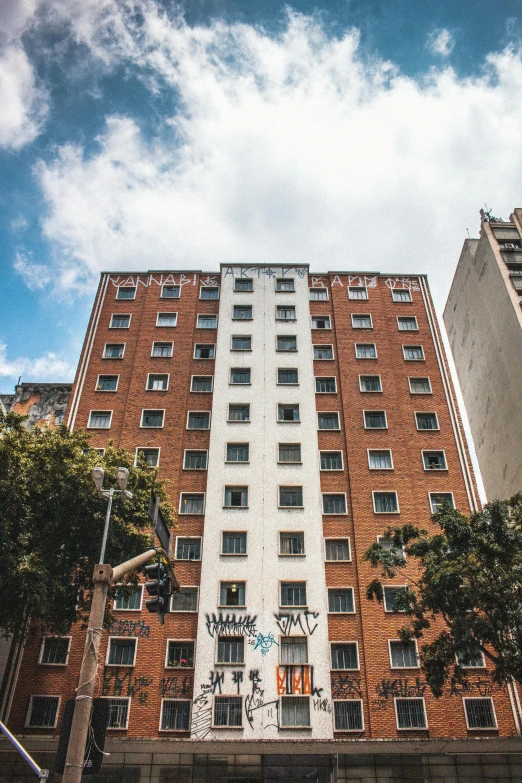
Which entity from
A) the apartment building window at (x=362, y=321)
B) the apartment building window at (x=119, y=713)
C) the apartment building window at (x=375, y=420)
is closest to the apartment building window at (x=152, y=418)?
the apartment building window at (x=375, y=420)

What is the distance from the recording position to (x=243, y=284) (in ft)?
129

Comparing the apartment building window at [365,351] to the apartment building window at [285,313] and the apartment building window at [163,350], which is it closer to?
the apartment building window at [285,313]

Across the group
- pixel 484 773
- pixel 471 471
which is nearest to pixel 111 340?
pixel 471 471

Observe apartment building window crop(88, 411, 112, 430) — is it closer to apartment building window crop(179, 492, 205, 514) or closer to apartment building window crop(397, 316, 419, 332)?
apartment building window crop(179, 492, 205, 514)

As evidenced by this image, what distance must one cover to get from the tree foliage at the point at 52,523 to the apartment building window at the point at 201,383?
1288 centimetres

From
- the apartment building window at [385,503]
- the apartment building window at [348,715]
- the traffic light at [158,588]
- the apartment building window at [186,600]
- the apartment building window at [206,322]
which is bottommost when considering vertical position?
the traffic light at [158,588]

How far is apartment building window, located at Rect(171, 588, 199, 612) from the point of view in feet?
88.9

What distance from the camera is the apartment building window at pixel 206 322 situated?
3734 centimetres

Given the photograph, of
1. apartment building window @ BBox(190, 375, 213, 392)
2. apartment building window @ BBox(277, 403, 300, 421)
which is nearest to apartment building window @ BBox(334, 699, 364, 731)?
apartment building window @ BBox(277, 403, 300, 421)

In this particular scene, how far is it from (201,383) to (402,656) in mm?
18207

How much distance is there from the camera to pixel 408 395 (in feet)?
112

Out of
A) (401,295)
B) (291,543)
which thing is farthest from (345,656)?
(401,295)

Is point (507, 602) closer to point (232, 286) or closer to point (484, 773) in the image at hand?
point (484, 773)

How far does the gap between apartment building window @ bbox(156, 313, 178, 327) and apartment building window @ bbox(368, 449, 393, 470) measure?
50.0 feet
